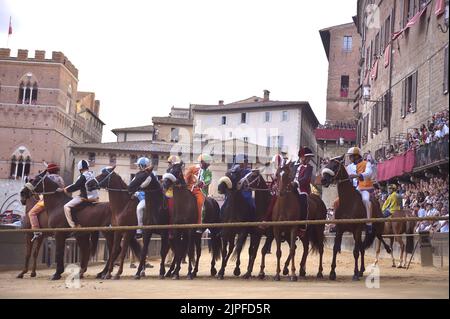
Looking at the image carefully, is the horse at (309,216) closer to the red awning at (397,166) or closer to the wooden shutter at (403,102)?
the red awning at (397,166)

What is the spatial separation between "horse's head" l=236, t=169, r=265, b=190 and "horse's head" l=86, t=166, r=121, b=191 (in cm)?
275

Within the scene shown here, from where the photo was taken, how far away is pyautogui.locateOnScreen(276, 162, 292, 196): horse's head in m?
13.4

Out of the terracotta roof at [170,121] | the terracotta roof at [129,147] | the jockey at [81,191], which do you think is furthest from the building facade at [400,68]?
the terracotta roof at [170,121]

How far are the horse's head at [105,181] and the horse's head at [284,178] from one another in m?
3.69

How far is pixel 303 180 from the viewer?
14.2 m

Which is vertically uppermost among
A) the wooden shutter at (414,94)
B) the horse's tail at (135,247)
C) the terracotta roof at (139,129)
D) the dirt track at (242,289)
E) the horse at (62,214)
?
the terracotta roof at (139,129)

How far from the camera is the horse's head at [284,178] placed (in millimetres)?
13430

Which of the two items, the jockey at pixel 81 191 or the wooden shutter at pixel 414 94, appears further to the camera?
the wooden shutter at pixel 414 94

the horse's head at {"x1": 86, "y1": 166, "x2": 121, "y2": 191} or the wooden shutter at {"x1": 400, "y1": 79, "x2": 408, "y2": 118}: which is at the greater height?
the wooden shutter at {"x1": 400, "y1": 79, "x2": 408, "y2": 118}

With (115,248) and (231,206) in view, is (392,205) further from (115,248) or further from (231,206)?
(115,248)

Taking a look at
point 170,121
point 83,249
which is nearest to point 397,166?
point 83,249

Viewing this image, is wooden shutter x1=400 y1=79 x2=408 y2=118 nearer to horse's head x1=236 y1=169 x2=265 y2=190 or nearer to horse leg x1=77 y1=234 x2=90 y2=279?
horse's head x1=236 y1=169 x2=265 y2=190

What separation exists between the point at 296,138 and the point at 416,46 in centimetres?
5503

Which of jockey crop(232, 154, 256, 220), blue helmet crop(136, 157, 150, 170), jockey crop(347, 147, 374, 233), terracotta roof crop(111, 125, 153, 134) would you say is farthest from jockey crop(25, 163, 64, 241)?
terracotta roof crop(111, 125, 153, 134)
